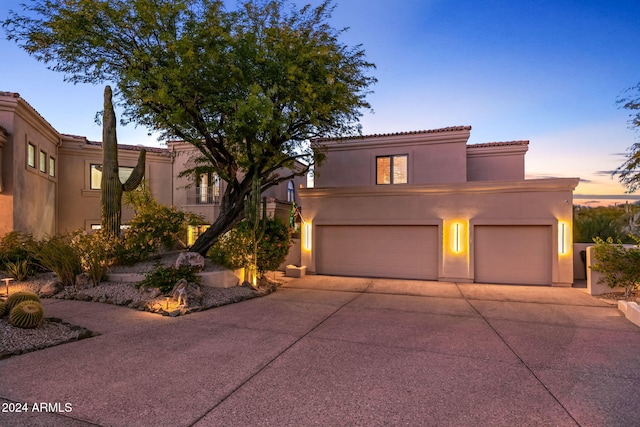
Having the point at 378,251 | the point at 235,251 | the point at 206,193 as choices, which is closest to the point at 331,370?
the point at 235,251

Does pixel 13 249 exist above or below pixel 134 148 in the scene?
below

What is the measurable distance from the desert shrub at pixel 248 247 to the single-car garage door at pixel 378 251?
9.31 feet

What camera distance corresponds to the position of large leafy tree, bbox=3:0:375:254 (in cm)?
891

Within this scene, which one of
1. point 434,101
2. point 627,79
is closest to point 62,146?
point 434,101

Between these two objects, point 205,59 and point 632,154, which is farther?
point 632,154

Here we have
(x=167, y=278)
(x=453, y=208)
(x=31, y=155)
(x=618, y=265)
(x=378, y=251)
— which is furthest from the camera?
(x=31, y=155)

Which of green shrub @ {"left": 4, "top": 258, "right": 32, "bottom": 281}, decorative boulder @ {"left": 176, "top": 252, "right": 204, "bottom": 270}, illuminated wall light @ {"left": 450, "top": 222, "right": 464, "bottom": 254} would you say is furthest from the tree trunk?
illuminated wall light @ {"left": 450, "top": 222, "right": 464, "bottom": 254}

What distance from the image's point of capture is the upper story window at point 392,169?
51.2 ft

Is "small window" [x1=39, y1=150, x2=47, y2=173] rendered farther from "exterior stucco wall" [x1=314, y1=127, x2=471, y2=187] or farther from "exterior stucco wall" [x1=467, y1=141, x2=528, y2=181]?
"exterior stucco wall" [x1=467, y1=141, x2=528, y2=181]

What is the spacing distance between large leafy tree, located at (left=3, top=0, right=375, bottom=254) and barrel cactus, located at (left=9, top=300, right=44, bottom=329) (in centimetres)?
548

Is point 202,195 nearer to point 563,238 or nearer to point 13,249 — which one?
point 13,249

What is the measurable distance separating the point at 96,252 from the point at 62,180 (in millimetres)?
10709

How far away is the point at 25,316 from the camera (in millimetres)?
5398

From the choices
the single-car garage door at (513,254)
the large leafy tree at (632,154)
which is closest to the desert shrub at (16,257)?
the single-car garage door at (513,254)
